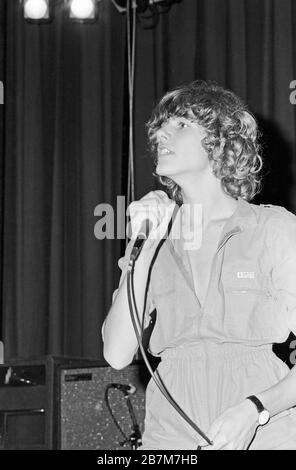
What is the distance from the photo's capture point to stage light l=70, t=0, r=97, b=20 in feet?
12.0

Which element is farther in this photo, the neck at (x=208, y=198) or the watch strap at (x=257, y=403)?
the neck at (x=208, y=198)

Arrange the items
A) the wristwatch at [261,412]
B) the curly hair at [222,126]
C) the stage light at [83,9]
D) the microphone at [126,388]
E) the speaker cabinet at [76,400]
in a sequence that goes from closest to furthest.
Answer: the wristwatch at [261,412] < the curly hair at [222,126] < the speaker cabinet at [76,400] < the microphone at [126,388] < the stage light at [83,9]

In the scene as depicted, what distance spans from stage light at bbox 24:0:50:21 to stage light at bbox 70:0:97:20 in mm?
152

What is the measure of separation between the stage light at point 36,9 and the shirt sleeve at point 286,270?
2.46 meters

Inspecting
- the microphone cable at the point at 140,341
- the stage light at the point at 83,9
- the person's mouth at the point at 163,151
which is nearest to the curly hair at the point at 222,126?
the person's mouth at the point at 163,151

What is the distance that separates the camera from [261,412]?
57.8 inches

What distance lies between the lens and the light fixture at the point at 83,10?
144 inches

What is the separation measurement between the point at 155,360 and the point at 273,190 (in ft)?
2.82

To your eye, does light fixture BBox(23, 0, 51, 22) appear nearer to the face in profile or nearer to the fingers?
the face in profile

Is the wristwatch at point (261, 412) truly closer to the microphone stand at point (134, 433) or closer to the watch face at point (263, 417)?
the watch face at point (263, 417)

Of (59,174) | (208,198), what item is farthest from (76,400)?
(59,174)

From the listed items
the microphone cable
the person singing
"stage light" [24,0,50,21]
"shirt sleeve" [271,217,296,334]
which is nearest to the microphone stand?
the person singing

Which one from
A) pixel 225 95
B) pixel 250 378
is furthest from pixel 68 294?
pixel 250 378
